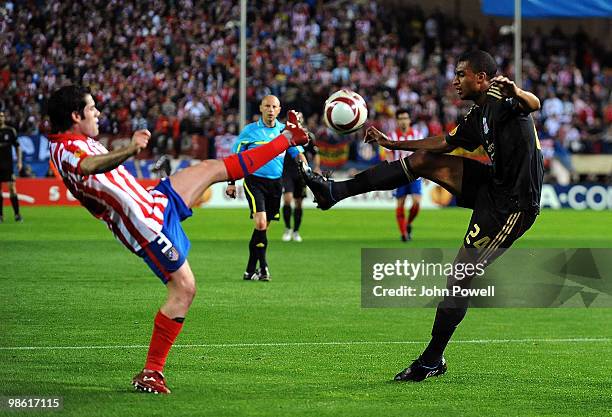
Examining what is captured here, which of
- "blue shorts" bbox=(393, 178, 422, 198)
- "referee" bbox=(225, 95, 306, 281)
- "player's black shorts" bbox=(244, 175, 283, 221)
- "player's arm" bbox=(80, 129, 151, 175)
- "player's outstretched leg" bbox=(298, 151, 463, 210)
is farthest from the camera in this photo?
"blue shorts" bbox=(393, 178, 422, 198)

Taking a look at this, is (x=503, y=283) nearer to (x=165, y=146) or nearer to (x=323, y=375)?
(x=323, y=375)

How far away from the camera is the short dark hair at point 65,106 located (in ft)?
23.4

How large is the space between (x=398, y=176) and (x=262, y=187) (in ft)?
23.0

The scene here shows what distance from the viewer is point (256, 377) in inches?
312

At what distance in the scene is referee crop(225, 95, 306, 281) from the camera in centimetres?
1463

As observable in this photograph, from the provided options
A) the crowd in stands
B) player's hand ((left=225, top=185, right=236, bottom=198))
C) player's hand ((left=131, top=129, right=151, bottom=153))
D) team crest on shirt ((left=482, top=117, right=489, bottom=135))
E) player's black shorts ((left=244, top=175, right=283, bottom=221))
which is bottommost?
the crowd in stands

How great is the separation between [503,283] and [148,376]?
833cm

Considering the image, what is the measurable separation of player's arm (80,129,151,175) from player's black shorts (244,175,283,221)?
803 cm

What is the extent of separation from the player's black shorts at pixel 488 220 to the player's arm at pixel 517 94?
2.21 feet

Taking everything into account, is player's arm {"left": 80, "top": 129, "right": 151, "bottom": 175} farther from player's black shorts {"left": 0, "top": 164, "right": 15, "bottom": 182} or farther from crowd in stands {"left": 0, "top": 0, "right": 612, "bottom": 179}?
crowd in stands {"left": 0, "top": 0, "right": 612, "bottom": 179}

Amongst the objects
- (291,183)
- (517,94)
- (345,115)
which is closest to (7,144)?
(291,183)

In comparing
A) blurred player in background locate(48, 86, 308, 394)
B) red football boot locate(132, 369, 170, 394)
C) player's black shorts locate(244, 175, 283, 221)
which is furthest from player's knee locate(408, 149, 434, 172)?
player's black shorts locate(244, 175, 283, 221)

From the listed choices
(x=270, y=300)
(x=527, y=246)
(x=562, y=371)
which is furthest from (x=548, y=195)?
(x=562, y=371)

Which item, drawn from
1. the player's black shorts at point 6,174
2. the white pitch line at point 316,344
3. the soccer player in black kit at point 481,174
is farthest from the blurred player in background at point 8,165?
the soccer player in black kit at point 481,174
